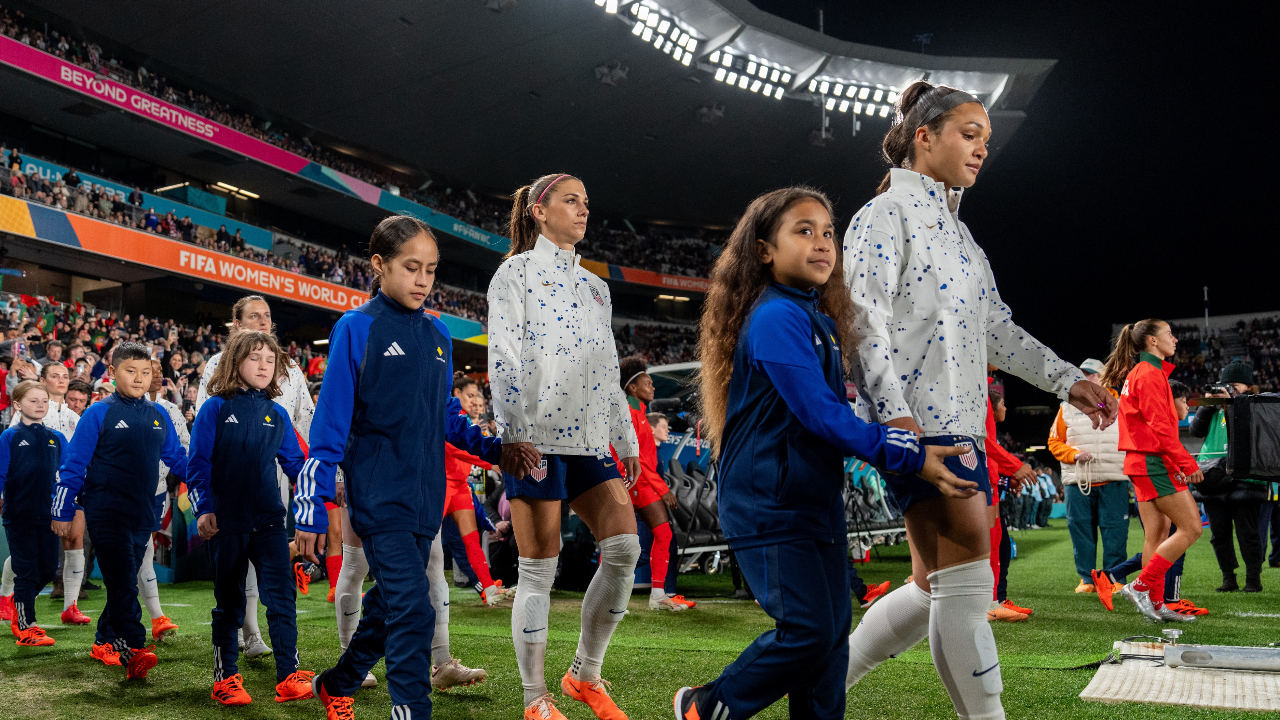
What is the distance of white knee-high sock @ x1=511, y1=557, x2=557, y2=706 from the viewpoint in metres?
3.12

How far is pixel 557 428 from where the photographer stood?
3205mm

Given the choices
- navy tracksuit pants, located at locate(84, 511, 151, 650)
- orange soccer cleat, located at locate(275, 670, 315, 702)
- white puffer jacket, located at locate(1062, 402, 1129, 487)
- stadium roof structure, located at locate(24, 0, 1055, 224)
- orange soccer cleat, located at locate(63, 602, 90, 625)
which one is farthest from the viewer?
stadium roof structure, located at locate(24, 0, 1055, 224)

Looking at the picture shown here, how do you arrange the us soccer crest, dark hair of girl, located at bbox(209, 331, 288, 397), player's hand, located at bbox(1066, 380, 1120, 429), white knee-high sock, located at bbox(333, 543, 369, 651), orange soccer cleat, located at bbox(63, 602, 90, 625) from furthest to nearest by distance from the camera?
orange soccer cleat, located at bbox(63, 602, 90, 625), dark hair of girl, located at bbox(209, 331, 288, 397), white knee-high sock, located at bbox(333, 543, 369, 651), the us soccer crest, player's hand, located at bbox(1066, 380, 1120, 429)

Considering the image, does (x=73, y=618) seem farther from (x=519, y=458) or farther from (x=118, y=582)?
(x=519, y=458)

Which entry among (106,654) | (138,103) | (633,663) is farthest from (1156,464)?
(138,103)

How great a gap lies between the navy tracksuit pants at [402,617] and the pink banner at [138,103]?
77.5ft

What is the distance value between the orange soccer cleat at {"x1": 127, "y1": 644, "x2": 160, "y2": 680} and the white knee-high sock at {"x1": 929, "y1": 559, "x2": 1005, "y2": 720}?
3.63m

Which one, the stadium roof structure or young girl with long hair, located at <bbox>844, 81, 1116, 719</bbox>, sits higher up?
the stadium roof structure

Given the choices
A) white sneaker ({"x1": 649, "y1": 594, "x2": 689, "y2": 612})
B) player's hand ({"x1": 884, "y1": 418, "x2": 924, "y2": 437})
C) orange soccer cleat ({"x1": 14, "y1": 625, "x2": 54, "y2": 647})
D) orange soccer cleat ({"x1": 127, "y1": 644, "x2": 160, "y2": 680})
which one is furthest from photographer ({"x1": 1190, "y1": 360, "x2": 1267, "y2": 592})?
orange soccer cleat ({"x1": 14, "y1": 625, "x2": 54, "y2": 647})

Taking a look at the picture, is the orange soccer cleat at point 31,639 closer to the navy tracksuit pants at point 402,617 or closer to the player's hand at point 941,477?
the navy tracksuit pants at point 402,617

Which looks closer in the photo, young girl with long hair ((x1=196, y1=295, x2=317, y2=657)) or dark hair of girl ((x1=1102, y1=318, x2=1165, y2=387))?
young girl with long hair ((x1=196, y1=295, x2=317, y2=657))

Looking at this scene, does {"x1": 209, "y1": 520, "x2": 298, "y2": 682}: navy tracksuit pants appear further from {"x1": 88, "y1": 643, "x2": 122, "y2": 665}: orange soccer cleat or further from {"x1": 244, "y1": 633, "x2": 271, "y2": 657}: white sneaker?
{"x1": 88, "y1": 643, "x2": 122, "y2": 665}: orange soccer cleat

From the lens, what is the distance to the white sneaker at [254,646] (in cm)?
476

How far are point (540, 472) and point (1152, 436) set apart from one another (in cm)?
438
